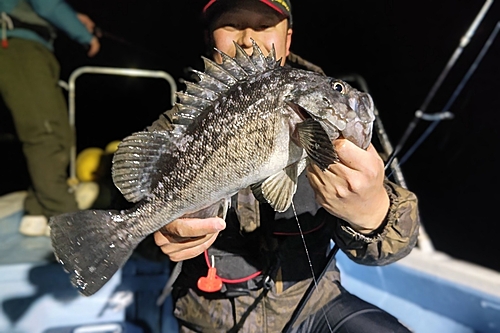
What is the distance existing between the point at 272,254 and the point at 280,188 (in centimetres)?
40

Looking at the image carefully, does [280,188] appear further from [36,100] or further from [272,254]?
[36,100]

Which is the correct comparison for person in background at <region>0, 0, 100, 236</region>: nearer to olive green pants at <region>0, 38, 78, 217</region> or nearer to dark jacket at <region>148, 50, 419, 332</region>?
olive green pants at <region>0, 38, 78, 217</region>

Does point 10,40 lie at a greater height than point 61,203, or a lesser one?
greater

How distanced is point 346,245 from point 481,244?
3.35 m

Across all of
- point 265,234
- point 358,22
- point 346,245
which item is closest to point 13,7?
point 265,234

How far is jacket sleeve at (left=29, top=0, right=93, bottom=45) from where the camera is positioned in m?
2.44

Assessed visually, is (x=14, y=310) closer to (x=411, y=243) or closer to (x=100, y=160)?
(x=100, y=160)

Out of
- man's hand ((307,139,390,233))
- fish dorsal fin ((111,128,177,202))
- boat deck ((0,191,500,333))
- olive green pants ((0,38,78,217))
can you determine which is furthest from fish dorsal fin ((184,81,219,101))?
olive green pants ((0,38,78,217))

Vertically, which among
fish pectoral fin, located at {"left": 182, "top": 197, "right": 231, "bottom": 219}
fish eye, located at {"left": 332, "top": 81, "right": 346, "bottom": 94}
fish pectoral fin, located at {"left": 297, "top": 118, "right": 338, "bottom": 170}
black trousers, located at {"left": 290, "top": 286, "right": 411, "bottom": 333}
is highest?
fish eye, located at {"left": 332, "top": 81, "right": 346, "bottom": 94}

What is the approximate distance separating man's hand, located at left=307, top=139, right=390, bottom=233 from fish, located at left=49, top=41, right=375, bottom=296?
34 millimetres

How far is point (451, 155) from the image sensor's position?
16.8ft

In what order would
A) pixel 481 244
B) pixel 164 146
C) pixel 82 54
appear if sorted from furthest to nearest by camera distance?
pixel 82 54 < pixel 481 244 < pixel 164 146

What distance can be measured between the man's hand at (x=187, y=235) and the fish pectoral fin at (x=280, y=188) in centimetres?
15

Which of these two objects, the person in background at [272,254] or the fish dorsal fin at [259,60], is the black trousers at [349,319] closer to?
the person in background at [272,254]
